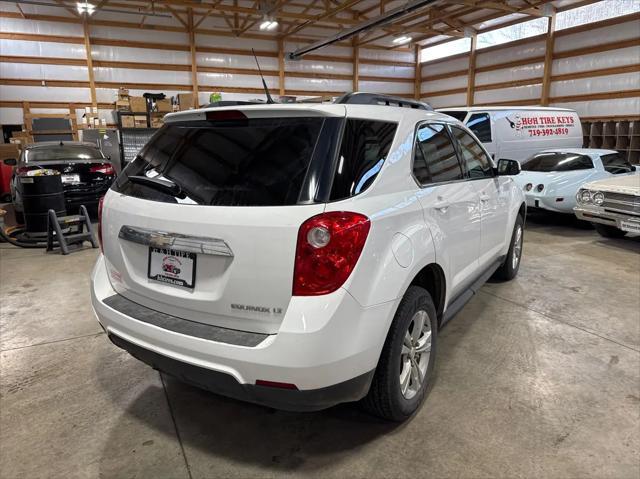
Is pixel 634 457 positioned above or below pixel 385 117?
below

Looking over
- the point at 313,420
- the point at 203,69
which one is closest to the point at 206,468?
the point at 313,420

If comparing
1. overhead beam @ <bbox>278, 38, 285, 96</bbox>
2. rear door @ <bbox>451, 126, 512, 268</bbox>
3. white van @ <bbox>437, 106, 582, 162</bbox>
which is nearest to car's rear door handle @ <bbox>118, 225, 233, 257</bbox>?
rear door @ <bbox>451, 126, 512, 268</bbox>

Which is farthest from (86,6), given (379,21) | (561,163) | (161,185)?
(161,185)

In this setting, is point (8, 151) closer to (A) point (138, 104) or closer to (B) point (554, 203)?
(A) point (138, 104)

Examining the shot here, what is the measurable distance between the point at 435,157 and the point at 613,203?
14.4 feet

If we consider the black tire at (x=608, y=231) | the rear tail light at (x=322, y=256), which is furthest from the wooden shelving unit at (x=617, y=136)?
the rear tail light at (x=322, y=256)

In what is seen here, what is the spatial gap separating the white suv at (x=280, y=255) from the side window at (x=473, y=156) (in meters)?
0.80

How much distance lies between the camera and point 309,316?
59.4 inches

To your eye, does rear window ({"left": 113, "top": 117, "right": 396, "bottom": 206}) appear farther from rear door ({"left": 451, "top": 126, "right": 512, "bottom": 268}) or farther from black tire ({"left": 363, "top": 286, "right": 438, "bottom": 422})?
rear door ({"left": 451, "top": 126, "right": 512, "bottom": 268})

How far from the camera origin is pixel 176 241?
5.64ft

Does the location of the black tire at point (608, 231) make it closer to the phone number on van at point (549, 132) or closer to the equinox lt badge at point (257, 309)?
the phone number on van at point (549, 132)

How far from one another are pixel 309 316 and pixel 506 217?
261 centimetres

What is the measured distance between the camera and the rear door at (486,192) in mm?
2902

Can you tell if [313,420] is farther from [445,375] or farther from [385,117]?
[385,117]
